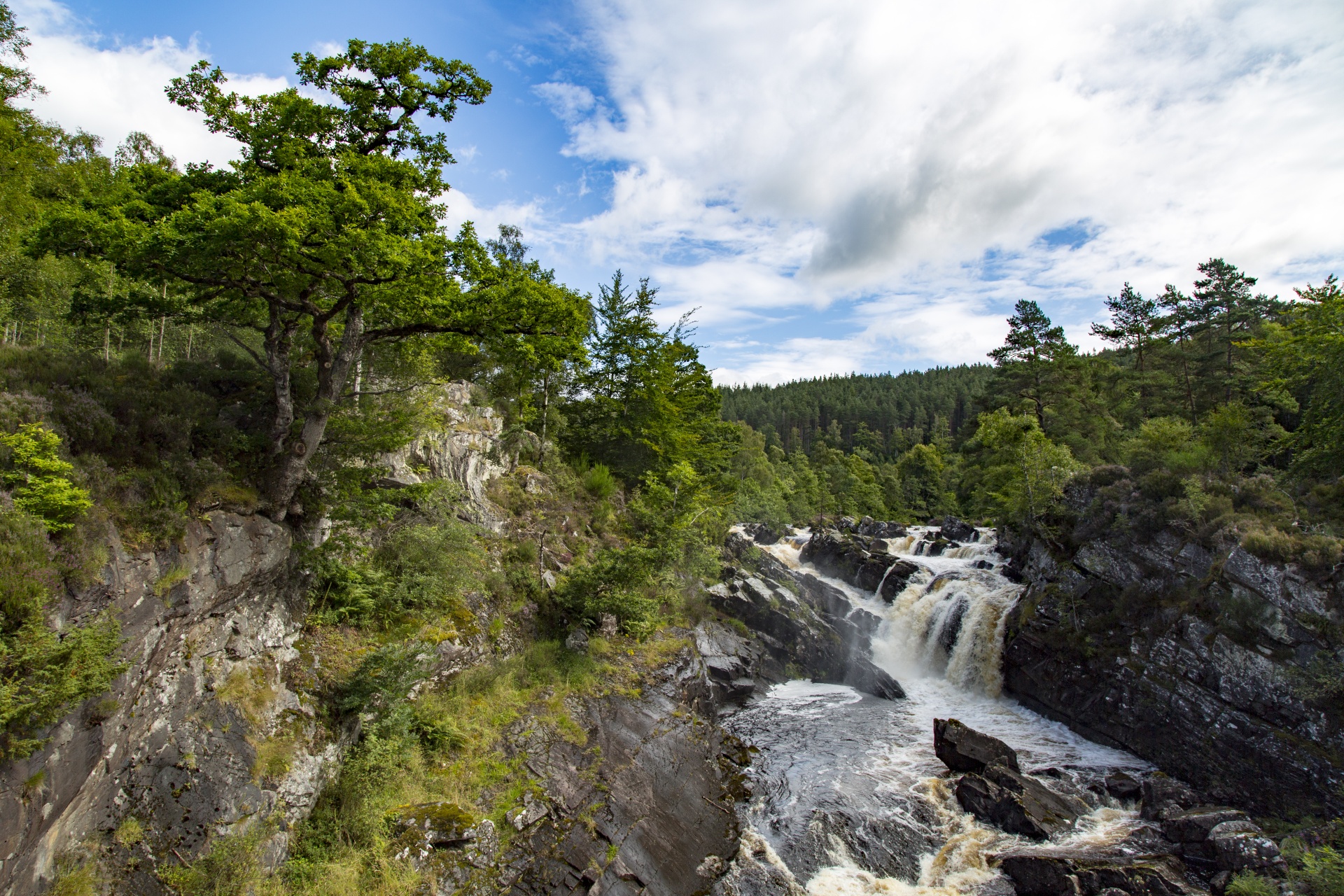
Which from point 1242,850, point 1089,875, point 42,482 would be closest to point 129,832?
point 42,482

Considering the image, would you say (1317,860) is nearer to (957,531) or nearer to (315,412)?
(315,412)

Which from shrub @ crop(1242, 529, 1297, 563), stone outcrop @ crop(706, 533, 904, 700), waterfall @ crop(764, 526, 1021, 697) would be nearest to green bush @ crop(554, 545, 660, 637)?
stone outcrop @ crop(706, 533, 904, 700)

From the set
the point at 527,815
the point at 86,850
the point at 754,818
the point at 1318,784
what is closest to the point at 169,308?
the point at 86,850

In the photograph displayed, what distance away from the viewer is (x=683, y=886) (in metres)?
10.8

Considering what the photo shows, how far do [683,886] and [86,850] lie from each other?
A: 9.31m

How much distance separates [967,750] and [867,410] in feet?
355

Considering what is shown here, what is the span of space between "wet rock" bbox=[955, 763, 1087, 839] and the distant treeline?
84214 mm

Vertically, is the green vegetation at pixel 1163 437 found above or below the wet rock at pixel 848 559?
above

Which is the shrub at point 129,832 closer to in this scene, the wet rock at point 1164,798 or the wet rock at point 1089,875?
the wet rock at point 1089,875

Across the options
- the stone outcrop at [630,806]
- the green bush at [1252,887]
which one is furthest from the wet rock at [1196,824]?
the stone outcrop at [630,806]

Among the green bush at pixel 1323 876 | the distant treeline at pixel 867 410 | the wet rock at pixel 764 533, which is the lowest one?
the green bush at pixel 1323 876

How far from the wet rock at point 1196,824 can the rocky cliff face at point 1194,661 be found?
11.4 ft

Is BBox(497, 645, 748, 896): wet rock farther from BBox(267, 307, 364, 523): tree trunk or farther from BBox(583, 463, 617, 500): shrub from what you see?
BBox(583, 463, 617, 500): shrub

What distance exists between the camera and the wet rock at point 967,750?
15656mm
